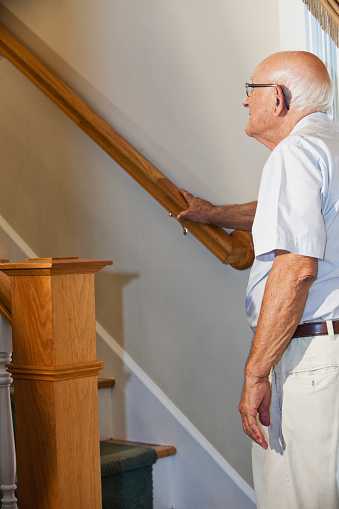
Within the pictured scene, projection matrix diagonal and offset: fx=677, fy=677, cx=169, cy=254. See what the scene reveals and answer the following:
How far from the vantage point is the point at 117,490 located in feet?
7.89

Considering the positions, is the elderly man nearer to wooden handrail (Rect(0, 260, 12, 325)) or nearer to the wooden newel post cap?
the wooden newel post cap

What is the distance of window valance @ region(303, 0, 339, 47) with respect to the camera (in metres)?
2.06

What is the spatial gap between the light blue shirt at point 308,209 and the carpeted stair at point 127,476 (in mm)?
1121

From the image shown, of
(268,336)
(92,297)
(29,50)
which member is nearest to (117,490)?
(92,297)

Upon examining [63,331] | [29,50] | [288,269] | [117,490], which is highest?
[29,50]

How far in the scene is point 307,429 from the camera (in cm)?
156

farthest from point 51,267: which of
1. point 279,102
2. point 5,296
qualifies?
point 279,102

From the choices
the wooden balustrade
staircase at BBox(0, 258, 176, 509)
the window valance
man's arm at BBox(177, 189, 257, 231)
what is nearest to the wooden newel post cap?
staircase at BBox(0, 258, 176, 509)

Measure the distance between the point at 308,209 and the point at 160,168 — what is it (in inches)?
49.5

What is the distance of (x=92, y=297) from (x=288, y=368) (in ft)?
1.73

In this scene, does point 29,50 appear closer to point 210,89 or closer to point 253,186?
point 210,89

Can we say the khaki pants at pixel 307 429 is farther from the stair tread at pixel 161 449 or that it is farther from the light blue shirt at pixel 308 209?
the stair tread at pixel 161 449

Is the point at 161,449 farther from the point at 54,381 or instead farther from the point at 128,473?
the point at 54,381

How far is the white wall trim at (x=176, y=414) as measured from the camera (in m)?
2.52
